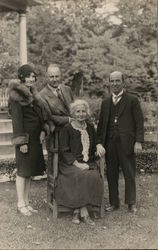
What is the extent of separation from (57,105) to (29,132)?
582 mm

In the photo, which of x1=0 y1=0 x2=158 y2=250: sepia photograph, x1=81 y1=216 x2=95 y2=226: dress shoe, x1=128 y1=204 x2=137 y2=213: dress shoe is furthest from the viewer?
x1=128 y1=204 x2=137 y2=213: dress shoe

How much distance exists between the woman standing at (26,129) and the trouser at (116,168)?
37.3 inches

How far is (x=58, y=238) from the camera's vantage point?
5.26 meters

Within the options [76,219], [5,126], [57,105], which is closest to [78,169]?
[76,219]

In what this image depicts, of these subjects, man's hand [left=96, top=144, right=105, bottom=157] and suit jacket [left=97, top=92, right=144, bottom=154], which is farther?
suit jacket [left=97, top=92, right=144, bottom=154]

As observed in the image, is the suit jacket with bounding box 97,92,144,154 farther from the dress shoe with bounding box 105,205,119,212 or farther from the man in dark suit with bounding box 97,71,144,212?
the dress shoe with bounding box 105,205,119,212

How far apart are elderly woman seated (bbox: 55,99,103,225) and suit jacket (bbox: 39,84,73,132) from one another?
0.31 m

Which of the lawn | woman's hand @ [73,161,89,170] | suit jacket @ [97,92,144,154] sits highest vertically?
suit jacket @ [97,92,144,154]

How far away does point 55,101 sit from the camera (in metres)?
6.47

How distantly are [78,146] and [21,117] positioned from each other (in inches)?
33.1

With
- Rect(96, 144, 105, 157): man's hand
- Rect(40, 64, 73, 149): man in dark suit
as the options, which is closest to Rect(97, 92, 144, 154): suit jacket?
Rect(96, 144, 105, 157): man's hand

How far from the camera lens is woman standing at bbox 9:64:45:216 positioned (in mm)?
6066

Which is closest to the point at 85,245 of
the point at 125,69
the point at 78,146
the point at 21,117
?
the point at 78,146

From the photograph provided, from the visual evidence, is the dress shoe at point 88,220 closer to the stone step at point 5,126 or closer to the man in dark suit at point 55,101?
the man in dark suit at point 55,101
